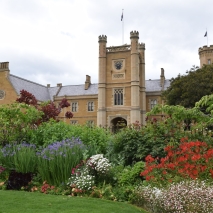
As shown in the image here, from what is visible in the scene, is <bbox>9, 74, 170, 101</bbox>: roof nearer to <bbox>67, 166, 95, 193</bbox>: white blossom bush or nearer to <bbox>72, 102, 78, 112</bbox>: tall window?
<bbox>72, 102, 78, 112</bbox>: tall window

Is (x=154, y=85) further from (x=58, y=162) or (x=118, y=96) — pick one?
(x=58, y=162)

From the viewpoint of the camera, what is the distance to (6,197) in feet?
→ 20.9

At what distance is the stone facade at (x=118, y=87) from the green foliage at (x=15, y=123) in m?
28.8

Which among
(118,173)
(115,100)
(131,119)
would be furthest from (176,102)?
(118,173)

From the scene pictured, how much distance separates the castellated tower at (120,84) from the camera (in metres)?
40.3

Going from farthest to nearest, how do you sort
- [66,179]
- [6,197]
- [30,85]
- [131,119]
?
1. [30,85]
2. [131,119]
3. [66,179]
4. [6,197]

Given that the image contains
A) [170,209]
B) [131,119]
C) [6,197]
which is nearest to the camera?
[170,209]

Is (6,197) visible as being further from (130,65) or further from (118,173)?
(130,65)

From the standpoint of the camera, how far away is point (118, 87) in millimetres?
41656

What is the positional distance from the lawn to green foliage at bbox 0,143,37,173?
172 cm

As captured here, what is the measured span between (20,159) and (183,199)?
479 centimetres

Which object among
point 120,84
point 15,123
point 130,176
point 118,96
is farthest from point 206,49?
point 130,176

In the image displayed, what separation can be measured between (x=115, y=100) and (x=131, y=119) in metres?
3.87

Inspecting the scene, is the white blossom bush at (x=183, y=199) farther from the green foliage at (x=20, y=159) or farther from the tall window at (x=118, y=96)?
the tall window at (x=118, y=96)
